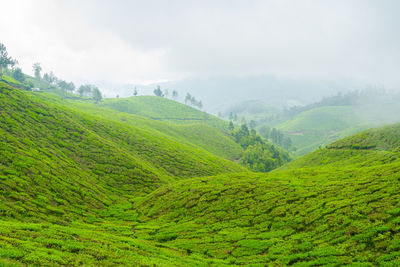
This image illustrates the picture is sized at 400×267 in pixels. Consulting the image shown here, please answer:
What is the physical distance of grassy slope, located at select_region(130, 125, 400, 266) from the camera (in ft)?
69.2

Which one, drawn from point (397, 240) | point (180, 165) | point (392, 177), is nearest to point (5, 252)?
point (397, 240)

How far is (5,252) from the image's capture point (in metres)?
15.7

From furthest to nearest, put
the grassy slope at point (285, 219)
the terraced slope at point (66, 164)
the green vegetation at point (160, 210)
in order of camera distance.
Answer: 1. the terraced slope at point (66, 164)
2. the grassy slope at point (285, 219)
3. the green vegetation at point (160, 210)

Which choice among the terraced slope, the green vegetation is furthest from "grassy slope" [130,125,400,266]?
the terraced slope

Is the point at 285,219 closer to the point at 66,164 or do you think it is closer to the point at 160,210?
the point at 160,210

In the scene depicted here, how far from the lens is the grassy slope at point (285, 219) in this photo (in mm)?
21094

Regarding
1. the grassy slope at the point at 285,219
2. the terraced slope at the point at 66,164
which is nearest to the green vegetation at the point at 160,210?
the grassy slope at the point at 285,219

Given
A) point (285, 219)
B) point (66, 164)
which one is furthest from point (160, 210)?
point (66, 164)

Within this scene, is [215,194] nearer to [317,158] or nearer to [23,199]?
[23,199]

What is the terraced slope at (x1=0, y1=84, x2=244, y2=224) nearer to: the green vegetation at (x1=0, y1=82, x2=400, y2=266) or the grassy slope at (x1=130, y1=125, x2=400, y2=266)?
the green vegetation at (x1=0, y1=82, x2=400, y2=266)

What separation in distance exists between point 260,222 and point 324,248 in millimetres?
10057

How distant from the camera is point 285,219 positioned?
29766 mm

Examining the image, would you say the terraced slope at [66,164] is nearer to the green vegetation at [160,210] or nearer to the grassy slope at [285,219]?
the green vegetation at [160,210]

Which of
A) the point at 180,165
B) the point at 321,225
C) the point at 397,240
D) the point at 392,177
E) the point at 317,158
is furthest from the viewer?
the point at 317,158
